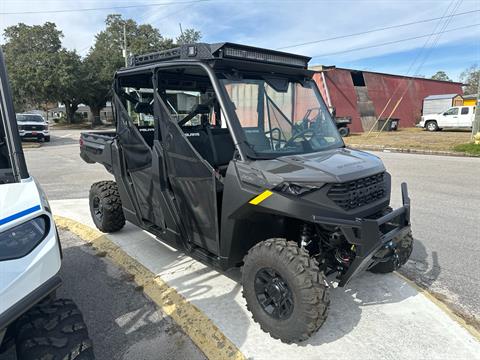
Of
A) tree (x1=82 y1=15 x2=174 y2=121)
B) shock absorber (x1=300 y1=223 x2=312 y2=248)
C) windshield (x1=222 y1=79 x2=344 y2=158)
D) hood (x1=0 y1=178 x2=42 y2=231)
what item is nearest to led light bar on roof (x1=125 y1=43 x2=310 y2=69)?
windshield (x1=222 y1=79 x2=344 y2=158)

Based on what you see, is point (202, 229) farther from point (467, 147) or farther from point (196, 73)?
point (467, 147)

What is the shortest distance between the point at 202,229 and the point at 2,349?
1.77 metres

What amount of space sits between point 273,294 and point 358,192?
1.06 meters

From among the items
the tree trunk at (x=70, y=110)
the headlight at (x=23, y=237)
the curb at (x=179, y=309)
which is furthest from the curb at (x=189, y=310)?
the tree trunk at (x=70, y=110)

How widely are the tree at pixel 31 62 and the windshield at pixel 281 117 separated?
40080 mm

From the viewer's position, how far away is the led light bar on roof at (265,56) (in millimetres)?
3013

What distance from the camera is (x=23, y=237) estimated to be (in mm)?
1805

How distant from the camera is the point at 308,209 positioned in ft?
8.24

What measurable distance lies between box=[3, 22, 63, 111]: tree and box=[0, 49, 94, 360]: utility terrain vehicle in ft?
134

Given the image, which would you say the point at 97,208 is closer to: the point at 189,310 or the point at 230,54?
the point at 189,310

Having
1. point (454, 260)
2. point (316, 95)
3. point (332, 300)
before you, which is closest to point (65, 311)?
point (332, 300)

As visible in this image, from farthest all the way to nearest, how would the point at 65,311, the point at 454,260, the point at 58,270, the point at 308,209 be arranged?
the point at 454,260 → the point at 308,209 → the point at 65,311 → the point at 58,270

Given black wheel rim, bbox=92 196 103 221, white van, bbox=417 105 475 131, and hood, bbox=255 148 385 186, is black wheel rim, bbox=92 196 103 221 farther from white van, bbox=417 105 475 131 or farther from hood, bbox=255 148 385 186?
white van, bbox=417 105 475 131

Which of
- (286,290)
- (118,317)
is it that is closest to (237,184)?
(286,290)
